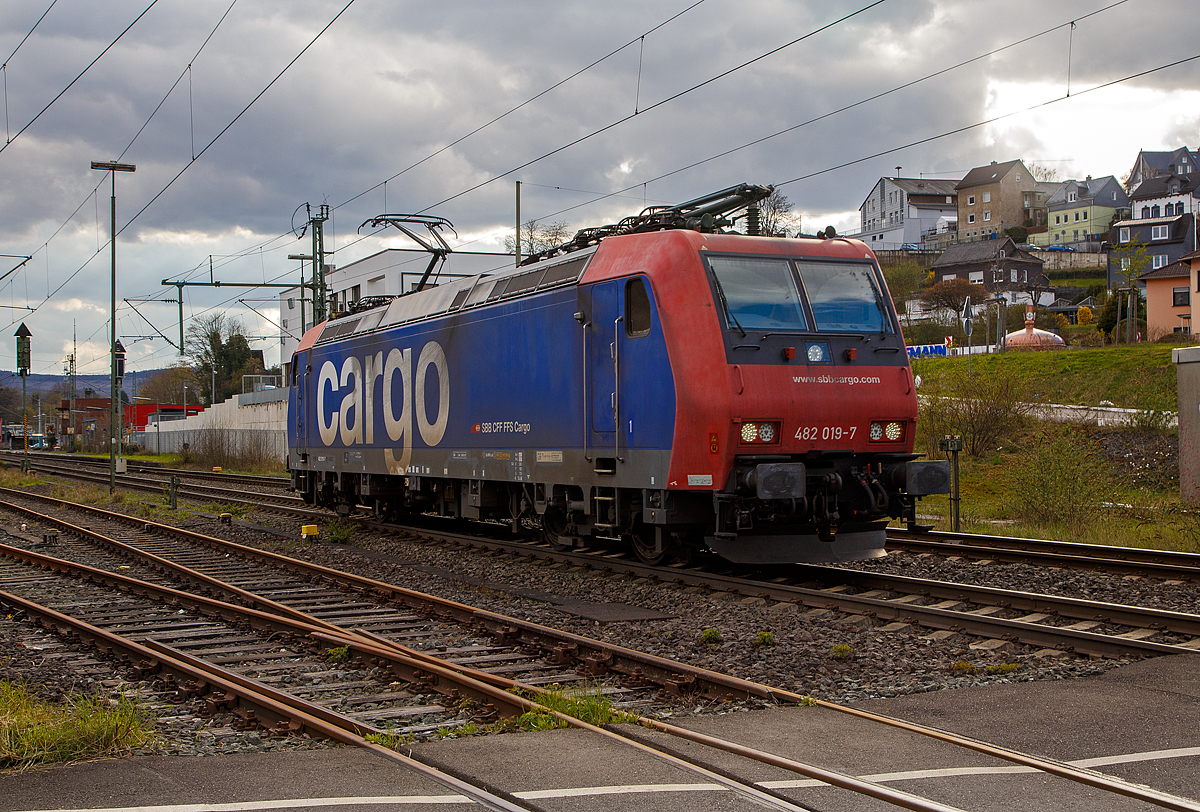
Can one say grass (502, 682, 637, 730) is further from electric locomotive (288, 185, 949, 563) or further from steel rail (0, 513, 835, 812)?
electric locomotive (288, 185, 949, 563)

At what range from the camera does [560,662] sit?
769 cm

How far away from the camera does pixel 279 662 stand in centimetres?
820

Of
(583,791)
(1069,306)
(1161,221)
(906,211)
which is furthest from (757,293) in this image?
(906,211)

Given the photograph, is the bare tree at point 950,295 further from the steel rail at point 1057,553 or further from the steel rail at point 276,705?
the steel rail at point 276,705

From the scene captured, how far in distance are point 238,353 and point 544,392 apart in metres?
81.0

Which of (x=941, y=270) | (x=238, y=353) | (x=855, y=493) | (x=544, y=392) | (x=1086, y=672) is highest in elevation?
(x=941, y=270)

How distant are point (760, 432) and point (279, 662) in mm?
4996

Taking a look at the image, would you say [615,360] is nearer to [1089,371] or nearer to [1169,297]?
[1089,371]

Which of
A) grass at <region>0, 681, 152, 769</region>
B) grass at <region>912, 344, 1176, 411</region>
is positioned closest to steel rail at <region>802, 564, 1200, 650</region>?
grass at <region>0, 681, 152, 769</region>

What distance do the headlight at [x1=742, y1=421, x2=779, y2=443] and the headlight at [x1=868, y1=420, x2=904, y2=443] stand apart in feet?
3.97

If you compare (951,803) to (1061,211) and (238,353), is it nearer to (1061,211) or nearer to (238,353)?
(238,353)

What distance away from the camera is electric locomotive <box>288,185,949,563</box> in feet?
34.4

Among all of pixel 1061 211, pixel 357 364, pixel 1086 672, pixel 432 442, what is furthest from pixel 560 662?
pixel 1061 211

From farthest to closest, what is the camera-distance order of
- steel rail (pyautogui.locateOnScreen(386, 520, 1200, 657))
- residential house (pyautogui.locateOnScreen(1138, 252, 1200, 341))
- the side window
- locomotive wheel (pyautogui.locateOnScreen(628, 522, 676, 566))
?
residential house (pyautogui.locateOnScreen(1138, 252, 1200, 341)), locomotive wheel (pyautogui.locateOnScreen(628, 522, 676, 566)), the side window, steel rail (pyautogui.locateOnScreen(386, 520, 1200, 657))
